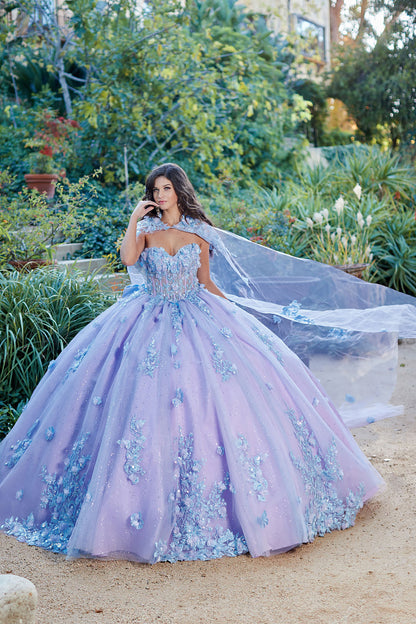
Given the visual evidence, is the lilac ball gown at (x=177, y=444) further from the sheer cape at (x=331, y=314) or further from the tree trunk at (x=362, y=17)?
the tree trunk at (x=362, y=17)

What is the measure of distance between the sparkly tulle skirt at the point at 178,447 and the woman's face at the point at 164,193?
19.4 inches

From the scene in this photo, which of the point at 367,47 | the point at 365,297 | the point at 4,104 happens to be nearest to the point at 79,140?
the point at 4,104

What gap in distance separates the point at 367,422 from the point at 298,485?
54.4 inches

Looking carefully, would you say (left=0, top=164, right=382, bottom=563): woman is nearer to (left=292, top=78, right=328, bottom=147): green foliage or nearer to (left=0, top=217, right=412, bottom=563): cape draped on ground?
(left=0, top=217, right=412, bottom=563): cape draped on ground

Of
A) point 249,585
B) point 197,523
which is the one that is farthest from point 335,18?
point 249,585

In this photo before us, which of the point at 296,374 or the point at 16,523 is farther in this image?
the point at 296,374

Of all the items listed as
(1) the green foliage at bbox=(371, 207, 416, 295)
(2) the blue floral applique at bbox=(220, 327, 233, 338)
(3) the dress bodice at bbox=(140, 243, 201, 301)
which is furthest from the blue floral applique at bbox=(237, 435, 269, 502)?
(1) the green foliage at bbox=(371, 207, 416, 295)

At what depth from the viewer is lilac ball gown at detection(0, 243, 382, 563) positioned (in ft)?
9.63

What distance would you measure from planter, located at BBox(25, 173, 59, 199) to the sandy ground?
19.9 ft

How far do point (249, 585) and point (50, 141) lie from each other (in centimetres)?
744

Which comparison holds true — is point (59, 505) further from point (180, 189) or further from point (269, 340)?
point (180, 189)

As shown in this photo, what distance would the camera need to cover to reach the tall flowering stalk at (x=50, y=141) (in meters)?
8.68

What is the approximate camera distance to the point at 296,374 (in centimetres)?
354

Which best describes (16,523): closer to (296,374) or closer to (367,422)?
(296,374)
